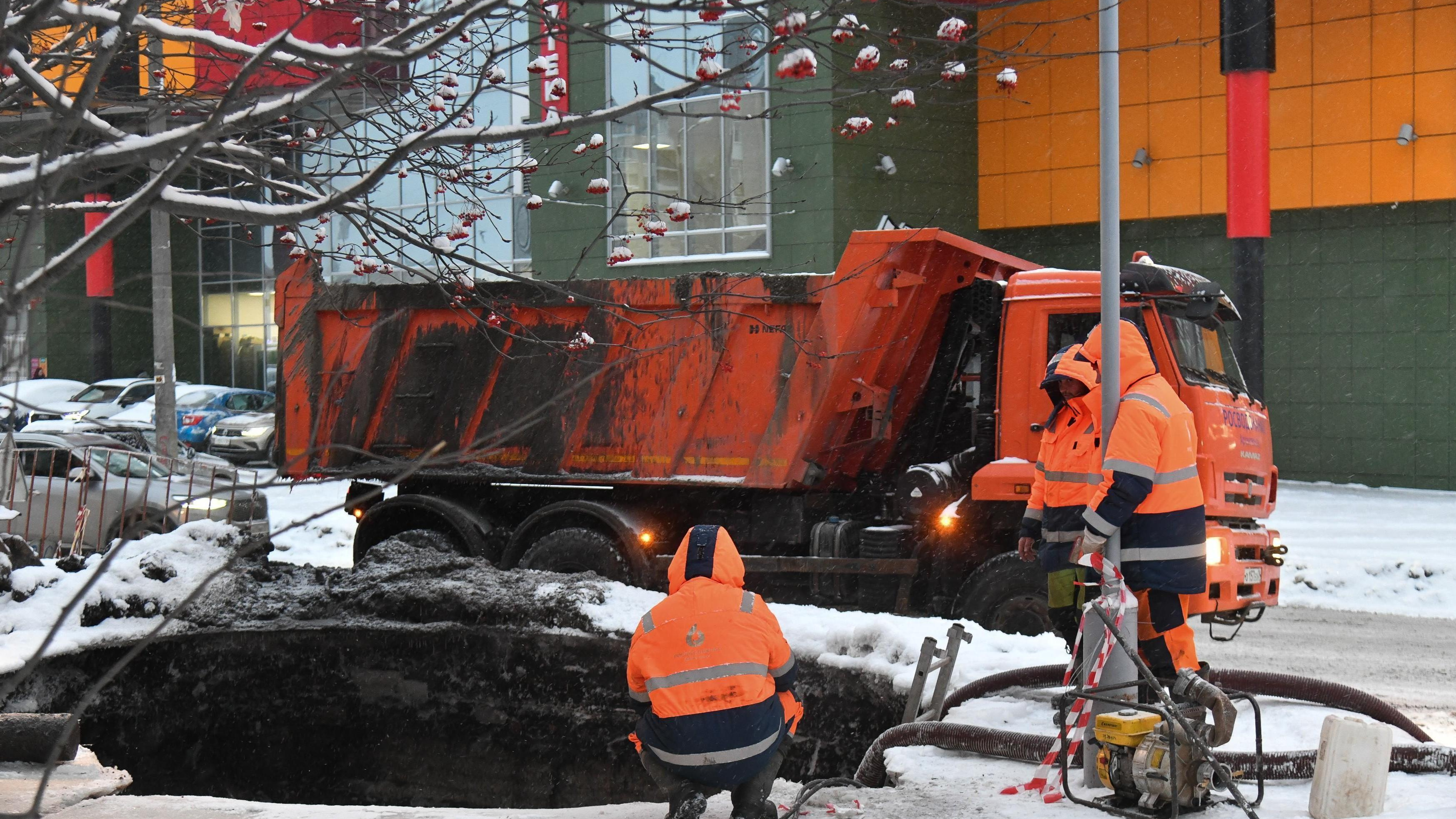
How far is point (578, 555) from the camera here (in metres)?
10.1

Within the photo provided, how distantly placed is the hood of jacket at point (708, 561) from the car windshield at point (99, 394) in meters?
26.8

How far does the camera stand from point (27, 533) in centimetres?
1229

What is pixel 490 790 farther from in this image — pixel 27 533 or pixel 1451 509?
pixel 1451 509

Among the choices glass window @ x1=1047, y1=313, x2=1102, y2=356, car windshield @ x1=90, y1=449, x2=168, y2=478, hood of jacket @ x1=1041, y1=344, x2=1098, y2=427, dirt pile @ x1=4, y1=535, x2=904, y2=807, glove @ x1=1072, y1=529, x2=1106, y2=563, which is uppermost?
glass window @ x1=1047, y1=313, x2=1102, y2=356

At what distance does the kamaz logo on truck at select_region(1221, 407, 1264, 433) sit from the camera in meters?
8.01

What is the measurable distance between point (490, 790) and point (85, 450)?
731 centimetres

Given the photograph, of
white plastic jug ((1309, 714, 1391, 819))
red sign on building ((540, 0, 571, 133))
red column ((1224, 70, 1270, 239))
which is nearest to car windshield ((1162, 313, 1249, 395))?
white plastic jug ((1309, 714, 1391, 819))

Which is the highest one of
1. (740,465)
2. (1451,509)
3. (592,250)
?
(592,250)

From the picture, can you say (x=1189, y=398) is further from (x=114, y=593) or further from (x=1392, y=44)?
(x=1392, y=44)

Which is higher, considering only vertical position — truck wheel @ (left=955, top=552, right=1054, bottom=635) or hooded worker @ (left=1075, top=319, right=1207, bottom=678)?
hooded worker @ (left=1075, top=319, right=1207, bottom=678)

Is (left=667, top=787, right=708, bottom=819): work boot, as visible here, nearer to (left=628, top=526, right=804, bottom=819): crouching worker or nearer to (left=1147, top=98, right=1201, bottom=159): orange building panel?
(left=628, top=526, right=804, bottom=819): crouching worker

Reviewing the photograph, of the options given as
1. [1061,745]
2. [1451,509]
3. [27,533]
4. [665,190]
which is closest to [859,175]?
[665,190]

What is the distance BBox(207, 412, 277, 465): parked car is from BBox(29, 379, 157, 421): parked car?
368 centimetres

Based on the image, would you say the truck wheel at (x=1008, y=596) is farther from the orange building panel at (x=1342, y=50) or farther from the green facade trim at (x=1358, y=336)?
the orange building panel at (x=1342, y=50)
